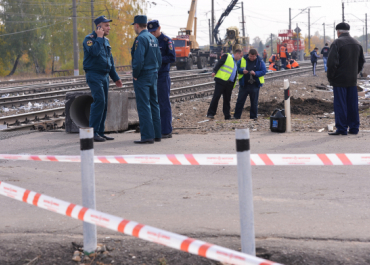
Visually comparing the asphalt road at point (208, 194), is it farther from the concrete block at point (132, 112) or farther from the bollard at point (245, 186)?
the concrete block at point (132, 112)

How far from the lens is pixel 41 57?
59094mm

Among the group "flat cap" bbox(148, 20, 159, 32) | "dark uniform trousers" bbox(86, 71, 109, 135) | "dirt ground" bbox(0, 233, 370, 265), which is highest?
"flat cap" bbox(148, 20, 159, 32)

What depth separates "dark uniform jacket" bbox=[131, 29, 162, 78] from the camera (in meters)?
7.55

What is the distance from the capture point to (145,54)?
→ 7742 millimetres

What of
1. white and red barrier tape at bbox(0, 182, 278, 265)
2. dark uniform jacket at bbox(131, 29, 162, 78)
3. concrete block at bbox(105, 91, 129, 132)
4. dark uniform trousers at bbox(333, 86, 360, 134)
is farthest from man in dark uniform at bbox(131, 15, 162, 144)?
white and red barrier tape at bbox(0, 182, 278, 265)

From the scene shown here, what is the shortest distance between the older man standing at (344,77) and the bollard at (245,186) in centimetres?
574

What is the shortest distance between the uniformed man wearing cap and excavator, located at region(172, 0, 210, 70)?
3298cm

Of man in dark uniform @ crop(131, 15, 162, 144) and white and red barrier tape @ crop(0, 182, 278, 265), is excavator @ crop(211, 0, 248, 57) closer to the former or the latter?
man in dark uniform @ crop(131, 15, 162, 144)

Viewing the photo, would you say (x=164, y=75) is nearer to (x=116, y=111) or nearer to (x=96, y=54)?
(x=96, y=54)

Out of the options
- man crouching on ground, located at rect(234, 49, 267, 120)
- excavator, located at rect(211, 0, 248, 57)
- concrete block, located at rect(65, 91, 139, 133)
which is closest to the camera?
concrete block, located at rect(65, 91, 139, 133)

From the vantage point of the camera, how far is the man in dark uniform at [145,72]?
7.59 meters

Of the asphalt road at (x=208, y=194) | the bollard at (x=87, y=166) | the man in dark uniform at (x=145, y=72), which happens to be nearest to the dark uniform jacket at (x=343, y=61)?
the asphalt road at (x=208, y=194)

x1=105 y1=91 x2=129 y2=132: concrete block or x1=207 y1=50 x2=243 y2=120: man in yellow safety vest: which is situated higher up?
x1=207 y1=50 x2=243 y2=120: man in yellow safety vest

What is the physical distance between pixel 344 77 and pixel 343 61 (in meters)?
0.32
